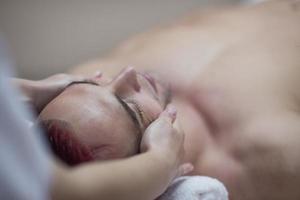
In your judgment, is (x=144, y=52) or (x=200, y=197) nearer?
(x=200, y=197)

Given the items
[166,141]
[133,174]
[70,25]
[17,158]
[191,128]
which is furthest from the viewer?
[70,25]

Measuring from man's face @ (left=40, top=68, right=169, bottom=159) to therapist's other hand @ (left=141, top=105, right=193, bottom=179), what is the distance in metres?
0.03

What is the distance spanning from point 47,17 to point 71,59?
6.6 inches

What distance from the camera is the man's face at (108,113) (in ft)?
2.48

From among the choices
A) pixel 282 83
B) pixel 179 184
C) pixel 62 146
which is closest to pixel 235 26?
pixel 282 83

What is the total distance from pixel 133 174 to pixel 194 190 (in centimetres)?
22

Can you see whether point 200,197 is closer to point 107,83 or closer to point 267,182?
point 267,182

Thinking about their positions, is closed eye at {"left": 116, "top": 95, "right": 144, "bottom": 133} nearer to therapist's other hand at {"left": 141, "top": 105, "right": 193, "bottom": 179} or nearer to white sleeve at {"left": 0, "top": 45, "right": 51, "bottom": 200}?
therapist's other hand at {"left": 141, "top": 105, "right": 193, "bottom": 179}

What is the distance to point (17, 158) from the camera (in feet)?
1.62

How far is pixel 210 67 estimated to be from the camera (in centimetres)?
109

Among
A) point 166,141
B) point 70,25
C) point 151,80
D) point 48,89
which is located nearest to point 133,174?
point 166,141

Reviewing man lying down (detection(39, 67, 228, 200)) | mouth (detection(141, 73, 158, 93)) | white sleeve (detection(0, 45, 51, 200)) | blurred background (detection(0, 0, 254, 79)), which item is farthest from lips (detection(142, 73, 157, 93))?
blurred background (detection(0, 0, 254, 79))

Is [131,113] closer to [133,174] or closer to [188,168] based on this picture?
[188,168]

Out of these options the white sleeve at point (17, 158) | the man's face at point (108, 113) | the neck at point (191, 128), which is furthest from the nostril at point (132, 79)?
the white sleeve at point (17, 158)
